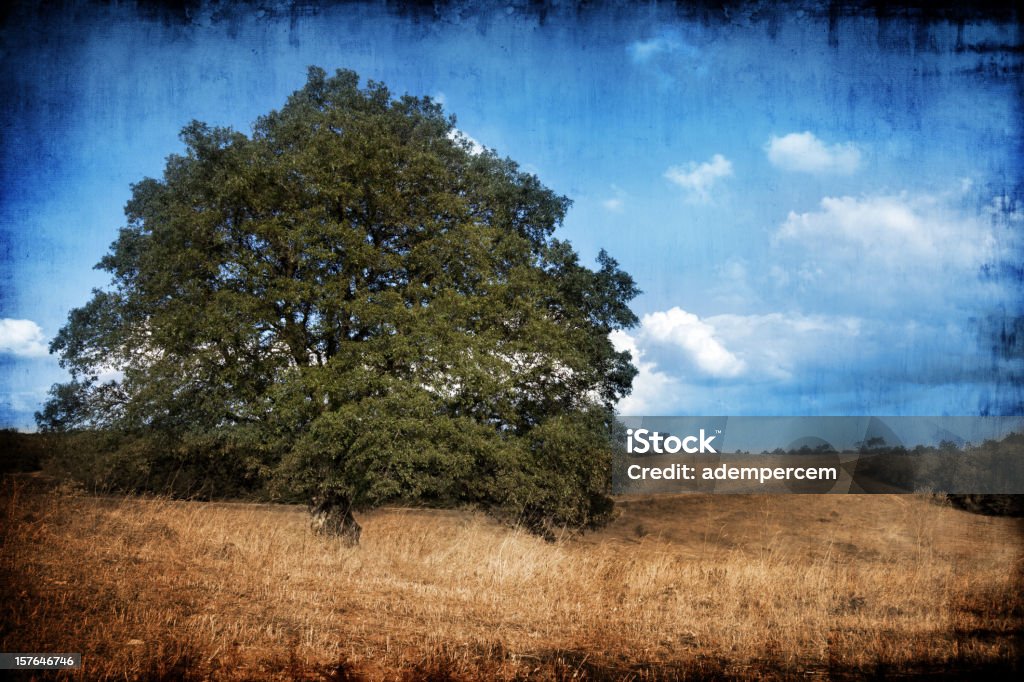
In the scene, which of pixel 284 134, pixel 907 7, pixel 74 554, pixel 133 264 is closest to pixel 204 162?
pixel 284 134

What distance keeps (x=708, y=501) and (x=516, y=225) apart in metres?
11.6

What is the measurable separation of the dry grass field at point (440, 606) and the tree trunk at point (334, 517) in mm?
609

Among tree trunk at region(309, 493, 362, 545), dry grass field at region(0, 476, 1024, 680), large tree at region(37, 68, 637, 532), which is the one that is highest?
large tree at region(37, 68, 637, 532)

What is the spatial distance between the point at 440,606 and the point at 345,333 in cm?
708

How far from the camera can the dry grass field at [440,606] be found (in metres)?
7.42

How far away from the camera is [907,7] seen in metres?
10.0

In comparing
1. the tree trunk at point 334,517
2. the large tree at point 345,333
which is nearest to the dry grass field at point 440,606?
the tree trunk at point 334,517

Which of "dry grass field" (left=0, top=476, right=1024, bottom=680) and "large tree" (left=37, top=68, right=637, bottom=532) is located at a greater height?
"large tree" (left=37, top=68, right=637, bottom=532)

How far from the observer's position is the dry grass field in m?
7.42

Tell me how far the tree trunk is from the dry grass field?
0.61 metres

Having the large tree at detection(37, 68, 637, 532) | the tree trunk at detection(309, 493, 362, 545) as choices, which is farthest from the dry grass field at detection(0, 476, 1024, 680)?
the large tree at detection(37, 68, 637, 532)

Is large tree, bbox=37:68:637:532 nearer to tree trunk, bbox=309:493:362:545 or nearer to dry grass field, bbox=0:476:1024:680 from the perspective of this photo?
tree trunk, bbox=309:493:362:545

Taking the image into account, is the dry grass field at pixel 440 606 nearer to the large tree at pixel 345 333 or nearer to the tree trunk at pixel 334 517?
the tree trunk at pixel 334 517

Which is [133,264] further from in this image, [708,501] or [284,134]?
[708,501]
